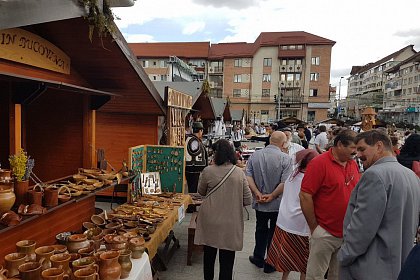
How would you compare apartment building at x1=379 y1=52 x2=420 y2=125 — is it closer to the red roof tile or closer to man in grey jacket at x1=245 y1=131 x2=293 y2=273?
the red roof tile

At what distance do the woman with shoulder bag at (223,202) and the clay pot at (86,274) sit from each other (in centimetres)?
146

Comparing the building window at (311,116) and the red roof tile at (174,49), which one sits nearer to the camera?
the building window at (311,116)

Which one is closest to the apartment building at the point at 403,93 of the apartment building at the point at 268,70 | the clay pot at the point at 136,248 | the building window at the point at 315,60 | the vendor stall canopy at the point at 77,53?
the apartment building at the point at 268,70

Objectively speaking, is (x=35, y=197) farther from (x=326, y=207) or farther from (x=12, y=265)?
(x=326, y=207)

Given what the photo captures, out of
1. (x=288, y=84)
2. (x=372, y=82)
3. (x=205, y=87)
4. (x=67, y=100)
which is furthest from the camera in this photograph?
(x=372, y=82)

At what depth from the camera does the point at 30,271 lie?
2139 millimetres

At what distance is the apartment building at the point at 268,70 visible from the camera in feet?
163

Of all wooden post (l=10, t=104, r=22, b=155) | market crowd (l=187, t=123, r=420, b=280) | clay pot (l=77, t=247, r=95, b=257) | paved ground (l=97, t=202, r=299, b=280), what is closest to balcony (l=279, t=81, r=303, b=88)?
market crowd (l=187, t=123, r=420, b=280)

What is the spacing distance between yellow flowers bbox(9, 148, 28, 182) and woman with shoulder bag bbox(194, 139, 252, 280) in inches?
70.1

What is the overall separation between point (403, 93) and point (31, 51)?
74337 mm

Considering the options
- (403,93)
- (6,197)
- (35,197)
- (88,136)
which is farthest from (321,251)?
(403,93)

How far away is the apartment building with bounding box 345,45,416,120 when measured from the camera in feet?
247

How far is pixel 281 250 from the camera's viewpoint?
3.76 metres

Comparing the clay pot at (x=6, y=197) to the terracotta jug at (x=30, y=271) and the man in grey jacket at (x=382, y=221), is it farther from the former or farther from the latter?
the man in grey jacket at (x=382, y=221)
